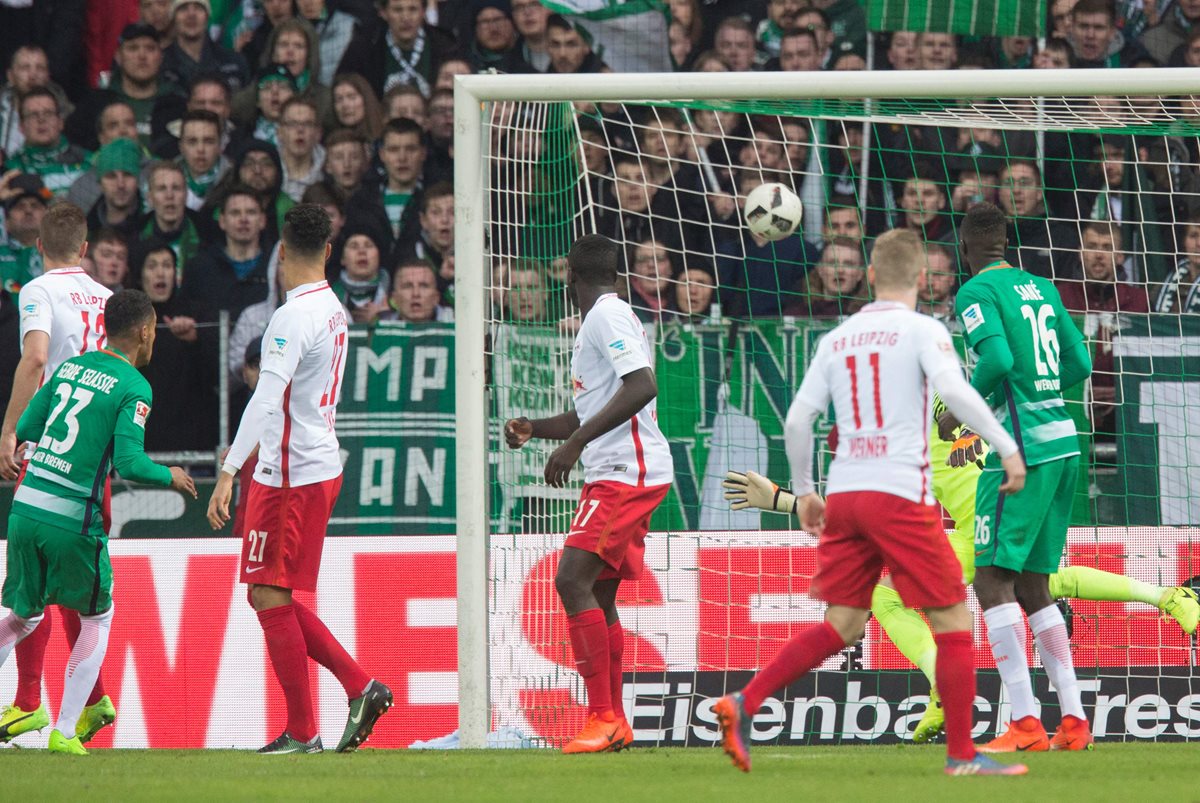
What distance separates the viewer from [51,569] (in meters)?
6.39

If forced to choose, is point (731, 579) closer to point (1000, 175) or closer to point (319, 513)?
point (319, 513)

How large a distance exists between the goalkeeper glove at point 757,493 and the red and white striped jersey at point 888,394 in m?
2.29

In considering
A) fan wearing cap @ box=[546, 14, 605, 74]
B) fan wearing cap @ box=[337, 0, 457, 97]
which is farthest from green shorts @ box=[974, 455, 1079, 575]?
fan wearing cap @ box=[337, 0, 457, 97]

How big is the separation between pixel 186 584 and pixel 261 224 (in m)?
3.20

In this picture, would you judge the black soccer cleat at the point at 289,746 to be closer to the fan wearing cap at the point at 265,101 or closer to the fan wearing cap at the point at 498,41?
the fan wearing cap at the point at 265,101

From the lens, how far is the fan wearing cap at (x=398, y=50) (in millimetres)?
11289

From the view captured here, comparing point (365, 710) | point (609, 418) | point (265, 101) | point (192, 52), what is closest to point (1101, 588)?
point (609, 418)

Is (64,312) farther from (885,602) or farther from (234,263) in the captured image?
(885,602)

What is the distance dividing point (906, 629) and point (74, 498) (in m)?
3.65

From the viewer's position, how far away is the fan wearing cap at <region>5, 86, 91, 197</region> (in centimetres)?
1108

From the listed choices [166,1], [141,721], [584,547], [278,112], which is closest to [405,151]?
[278,112]

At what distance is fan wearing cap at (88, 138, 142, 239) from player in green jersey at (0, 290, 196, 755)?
14.1 feet

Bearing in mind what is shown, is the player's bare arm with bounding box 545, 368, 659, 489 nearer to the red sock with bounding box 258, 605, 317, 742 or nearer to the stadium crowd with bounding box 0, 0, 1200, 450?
the red sock with bounding box 258, 605, 317, 742

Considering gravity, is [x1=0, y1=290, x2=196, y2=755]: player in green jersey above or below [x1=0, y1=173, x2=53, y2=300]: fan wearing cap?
below
